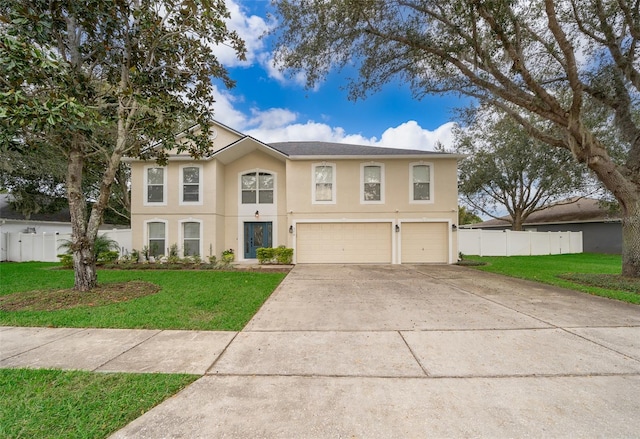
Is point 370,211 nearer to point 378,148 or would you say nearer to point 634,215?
point 378,148

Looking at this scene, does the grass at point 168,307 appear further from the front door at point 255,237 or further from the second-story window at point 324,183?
the second-story window at point 324,183

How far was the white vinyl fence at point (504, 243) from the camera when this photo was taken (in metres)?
16.6

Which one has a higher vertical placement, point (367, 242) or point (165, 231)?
point (165, 231)

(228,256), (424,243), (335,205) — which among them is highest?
(335,205)

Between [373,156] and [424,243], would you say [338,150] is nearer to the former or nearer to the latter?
[373,156]

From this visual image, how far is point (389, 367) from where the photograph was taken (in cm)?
306

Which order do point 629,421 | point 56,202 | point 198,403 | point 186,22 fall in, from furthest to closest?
point 56,202 → point 186,22 → point 198,403 → point 629,421

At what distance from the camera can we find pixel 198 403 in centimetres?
243

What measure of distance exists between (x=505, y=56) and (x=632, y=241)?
252 inches

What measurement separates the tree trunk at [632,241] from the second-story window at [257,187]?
40.5 feet

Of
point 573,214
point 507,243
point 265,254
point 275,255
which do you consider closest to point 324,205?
point 275,255

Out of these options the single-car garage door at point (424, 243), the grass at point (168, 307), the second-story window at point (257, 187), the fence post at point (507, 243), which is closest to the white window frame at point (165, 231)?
the second-story window at point (257, 187)

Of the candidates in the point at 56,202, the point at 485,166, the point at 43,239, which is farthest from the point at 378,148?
the point at 56,202

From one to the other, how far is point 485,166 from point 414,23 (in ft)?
51.3
